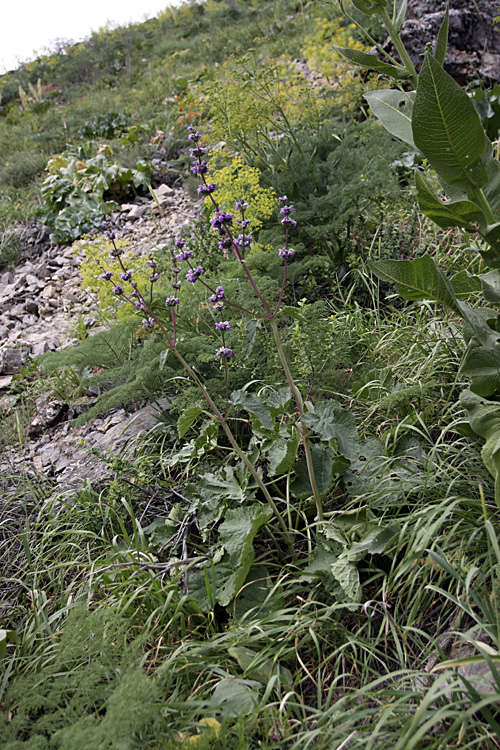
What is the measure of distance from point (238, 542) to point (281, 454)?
0.29 metres

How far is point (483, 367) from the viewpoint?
52.5 inches

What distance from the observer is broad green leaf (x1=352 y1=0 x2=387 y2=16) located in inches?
53.8

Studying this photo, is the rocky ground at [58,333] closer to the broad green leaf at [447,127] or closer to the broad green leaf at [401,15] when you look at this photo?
the broad green leaf at [447,127]

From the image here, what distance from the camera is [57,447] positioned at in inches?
107

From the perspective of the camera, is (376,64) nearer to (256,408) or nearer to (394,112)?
(394,112)

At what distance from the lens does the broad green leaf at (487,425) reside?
1.16m

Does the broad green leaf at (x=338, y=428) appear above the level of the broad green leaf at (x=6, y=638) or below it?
above

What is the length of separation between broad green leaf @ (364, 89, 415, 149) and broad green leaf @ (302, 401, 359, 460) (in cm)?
85

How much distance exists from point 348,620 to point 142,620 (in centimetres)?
59

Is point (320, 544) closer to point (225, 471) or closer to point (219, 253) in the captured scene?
point (225, 471)

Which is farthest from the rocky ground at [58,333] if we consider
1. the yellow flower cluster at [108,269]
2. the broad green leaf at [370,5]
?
the broad green leaf at [370,5]

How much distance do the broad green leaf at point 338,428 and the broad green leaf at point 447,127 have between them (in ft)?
2.43

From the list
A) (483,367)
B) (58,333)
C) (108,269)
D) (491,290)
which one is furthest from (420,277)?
(58,333)

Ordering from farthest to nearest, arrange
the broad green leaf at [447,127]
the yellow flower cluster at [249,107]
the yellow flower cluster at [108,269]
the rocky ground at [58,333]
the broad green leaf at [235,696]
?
the yellow flower cluster at [249,107]
the yellow flower cluster at [108,269]
the rocky ground at [58,333]
the broad green leaf at [447,127]
the broad green leaf at [235,696]
